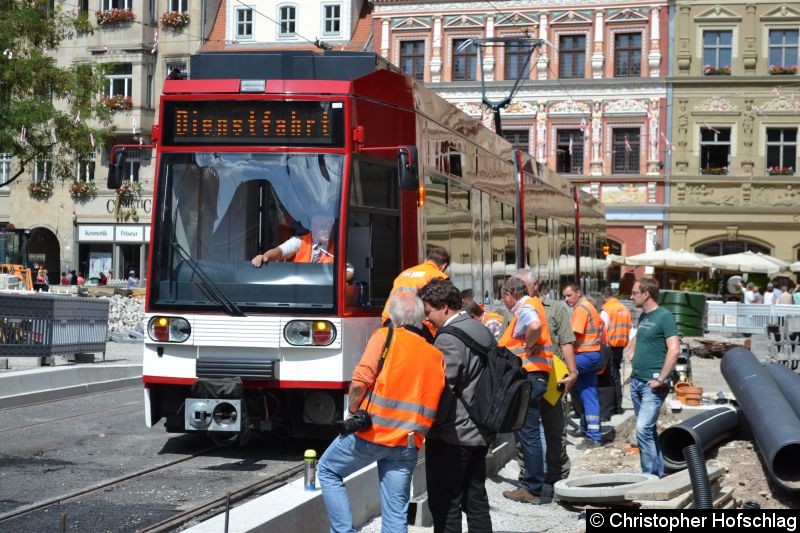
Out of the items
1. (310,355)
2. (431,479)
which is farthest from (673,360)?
(431,479)

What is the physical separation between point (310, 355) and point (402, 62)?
41.2 metres

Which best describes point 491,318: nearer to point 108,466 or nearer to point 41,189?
point 108,466

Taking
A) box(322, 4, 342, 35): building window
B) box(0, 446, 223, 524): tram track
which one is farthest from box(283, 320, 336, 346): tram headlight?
box(322, 4, 342, 35): building window

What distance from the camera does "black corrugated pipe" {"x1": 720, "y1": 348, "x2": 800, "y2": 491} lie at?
9.16 metres

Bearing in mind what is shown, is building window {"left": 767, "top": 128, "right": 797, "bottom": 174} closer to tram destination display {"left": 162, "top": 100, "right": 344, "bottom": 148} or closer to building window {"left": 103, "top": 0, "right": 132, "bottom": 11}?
building window {"left": 103, "top": 0, "right": 132, "bottom": 11}

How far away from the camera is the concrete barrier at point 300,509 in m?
6.95

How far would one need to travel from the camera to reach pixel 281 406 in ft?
36.3

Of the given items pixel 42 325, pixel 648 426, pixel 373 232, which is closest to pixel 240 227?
→ pixel 373 232

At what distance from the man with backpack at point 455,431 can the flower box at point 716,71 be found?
42.7 m

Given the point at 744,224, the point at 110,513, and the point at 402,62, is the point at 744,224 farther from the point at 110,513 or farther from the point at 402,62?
the point at 110,513

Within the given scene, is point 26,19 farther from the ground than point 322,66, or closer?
farther from the ground

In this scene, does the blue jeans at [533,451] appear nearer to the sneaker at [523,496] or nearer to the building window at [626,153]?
the sneaker at [523,496]

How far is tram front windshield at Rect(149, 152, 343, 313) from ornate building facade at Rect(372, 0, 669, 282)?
38.0 m

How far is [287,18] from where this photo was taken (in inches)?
2035
